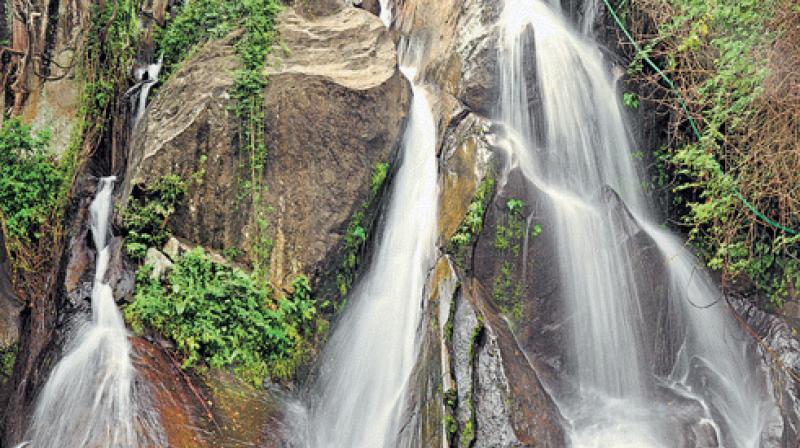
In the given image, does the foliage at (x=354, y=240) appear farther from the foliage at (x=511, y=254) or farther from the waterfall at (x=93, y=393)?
the waterfall at (x=93, y=393)

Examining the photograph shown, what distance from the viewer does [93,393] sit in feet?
18.1

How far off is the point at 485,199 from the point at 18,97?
20.1ft

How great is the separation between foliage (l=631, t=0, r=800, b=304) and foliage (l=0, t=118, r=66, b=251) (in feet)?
23.7

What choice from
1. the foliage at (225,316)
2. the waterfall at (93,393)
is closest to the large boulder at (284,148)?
the foliage at (225,316)

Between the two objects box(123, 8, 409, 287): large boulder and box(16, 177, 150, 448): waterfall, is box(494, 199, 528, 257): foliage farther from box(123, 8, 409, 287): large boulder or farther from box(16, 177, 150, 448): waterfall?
box(16, 177, 150, 448): waterfall

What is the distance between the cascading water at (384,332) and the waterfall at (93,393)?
1.81 meters

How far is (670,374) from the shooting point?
20.9 feet

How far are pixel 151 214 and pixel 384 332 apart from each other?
2.91 m

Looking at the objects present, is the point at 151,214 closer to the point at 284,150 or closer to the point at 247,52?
the point at 284,150

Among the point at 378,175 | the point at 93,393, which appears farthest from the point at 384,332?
the point at 93,393

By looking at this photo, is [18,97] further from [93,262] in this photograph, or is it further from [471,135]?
[471,135]

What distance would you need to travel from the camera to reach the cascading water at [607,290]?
233 inches

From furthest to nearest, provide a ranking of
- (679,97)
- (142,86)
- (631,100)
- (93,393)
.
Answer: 1. (142,86)
2. (631,100)
3. (679,97)
4. (93,393)

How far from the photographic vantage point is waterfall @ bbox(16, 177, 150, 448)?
5.21 metres
